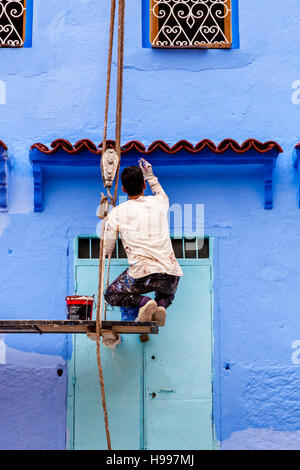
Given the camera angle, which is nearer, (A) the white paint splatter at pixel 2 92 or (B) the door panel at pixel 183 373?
(B) the door panel at pixel 183 373

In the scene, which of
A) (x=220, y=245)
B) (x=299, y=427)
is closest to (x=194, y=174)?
(x=220, y=245)

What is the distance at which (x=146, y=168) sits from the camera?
570cm

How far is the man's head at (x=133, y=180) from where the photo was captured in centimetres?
549

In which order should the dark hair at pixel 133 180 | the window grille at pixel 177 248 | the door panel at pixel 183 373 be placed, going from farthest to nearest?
the window grille at pixel 177 248 < the door panel at pixel 183 373 < the dark hair at pixel 133 180

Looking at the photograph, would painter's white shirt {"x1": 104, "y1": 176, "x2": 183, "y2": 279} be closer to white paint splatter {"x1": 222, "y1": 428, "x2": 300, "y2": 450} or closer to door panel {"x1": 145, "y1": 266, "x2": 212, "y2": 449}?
door panel {"x1": 145, "y1": 266, "x2": 212, "y2": 449}

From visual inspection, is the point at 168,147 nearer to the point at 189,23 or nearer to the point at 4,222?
the point at 189,23

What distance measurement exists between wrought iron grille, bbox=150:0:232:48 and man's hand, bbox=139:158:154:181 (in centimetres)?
133

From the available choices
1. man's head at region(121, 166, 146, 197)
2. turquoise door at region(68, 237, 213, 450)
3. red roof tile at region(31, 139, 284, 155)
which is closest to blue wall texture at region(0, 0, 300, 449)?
turquoise door at region(68, 237, 213, 450)

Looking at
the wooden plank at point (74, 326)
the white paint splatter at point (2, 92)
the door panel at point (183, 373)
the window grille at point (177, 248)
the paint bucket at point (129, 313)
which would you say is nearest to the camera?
the wooden plank at point (74, 326)

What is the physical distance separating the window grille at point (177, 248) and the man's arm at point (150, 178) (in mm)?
584

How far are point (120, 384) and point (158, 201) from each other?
1.56 m

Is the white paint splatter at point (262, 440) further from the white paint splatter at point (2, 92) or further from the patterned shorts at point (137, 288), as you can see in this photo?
the white paint splatter at point (2, 92)

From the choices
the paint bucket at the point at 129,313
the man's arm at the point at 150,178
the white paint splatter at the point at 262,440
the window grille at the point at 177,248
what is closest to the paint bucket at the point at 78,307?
the paint bucket at the point at 129,313

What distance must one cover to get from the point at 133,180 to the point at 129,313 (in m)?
1.09
